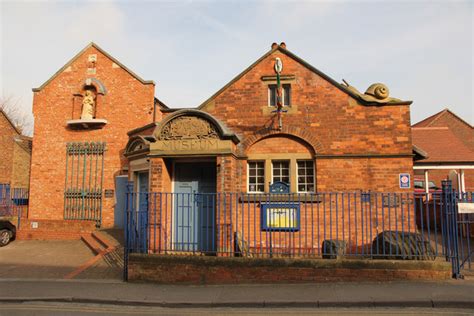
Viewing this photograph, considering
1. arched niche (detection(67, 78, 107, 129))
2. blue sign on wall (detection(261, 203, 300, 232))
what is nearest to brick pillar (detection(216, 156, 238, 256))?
blue sign on wall (detection(261, 203, 300, 232))

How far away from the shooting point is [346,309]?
20.8 feet

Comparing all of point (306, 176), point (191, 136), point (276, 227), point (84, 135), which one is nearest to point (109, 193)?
point (84, 135)

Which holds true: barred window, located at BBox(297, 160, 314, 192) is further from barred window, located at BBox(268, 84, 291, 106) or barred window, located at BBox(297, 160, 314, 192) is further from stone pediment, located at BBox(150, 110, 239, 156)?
stone pediment, located at BBox(150, 110, 239, 156)

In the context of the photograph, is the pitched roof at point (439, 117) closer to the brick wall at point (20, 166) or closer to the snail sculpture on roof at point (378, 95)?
the snail sculpture on roof at point (378, 95)

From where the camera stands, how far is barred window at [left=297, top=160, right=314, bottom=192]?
36.1 feet

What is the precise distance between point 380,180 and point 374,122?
1655 mm

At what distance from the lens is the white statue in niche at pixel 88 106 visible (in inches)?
623

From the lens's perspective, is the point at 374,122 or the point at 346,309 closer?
the point at 346,309

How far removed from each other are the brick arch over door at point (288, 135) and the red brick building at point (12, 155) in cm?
1962

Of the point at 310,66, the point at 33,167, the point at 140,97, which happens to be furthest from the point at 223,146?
the point at 33,167

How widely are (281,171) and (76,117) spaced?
981cm

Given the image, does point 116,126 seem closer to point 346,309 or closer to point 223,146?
point 223,146

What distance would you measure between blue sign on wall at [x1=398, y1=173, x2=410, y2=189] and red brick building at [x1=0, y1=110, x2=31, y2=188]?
2339 cm

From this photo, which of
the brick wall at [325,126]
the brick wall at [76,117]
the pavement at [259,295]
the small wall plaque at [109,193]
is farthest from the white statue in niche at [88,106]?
the pavement at [259,295]
